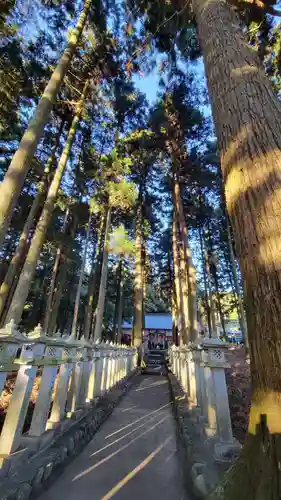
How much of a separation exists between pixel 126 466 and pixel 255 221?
10.8 feet

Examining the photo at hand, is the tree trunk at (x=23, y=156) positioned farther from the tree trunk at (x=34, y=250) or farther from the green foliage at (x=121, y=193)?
the green foliage at (x=121, y=193)

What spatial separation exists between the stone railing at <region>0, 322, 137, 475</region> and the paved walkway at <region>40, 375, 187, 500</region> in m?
0.49

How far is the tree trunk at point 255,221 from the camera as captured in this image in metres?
1.26

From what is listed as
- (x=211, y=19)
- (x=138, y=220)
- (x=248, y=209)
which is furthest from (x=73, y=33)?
(x=138, y=220)

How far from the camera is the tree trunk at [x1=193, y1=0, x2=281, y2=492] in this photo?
1260mm

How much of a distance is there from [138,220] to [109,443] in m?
15.3

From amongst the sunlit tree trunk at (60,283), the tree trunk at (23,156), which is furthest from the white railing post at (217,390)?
the sunlit tree trunk at (60,283)

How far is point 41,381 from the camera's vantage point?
299 cm

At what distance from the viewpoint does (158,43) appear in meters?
6.45

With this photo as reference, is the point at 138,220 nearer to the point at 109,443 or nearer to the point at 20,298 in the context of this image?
the point at 20,298

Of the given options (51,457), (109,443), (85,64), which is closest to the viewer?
(51,457)

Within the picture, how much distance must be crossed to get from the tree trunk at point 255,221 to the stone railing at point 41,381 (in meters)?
1.93

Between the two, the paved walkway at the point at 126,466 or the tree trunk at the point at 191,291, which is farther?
the tree trunk at the point at 191,291

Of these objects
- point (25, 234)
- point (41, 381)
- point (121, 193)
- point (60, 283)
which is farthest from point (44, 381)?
point (60, 283)
